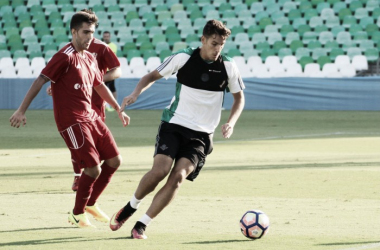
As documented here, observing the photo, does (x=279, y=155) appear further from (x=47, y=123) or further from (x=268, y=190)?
(x=47, y=123)

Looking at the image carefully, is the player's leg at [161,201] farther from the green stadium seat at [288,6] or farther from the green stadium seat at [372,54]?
the green stadium seat at [288,6]

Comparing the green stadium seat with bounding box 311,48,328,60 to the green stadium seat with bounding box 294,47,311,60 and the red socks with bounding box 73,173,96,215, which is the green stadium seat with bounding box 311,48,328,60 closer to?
the green stadium seat with bounding box 294,47,311,60

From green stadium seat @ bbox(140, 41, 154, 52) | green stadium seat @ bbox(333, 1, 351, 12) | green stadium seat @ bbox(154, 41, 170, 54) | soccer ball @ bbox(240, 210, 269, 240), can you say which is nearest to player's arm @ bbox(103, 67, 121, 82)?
A: soccer ball @ bbox(240, 210, 269, 240)

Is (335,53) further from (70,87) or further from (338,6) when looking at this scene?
(70,87)

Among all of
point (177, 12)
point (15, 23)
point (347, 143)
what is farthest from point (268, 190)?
point (15, 23)

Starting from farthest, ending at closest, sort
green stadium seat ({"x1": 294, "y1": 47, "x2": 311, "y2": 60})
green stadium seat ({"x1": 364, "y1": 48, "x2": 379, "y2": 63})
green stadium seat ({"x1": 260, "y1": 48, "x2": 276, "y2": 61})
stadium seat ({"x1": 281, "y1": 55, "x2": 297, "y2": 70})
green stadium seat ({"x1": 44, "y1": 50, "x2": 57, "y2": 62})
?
green stadium seat ({"x1": 44, "y1": 50, "x2": 57, "y2": 62}), green stadium seat ({"x1": 260, "y1": 48, "x2": 276, "y2": 61}), green stadium seat ({"x1": 294, "y1": 47, "x2": 311, "y2": 60}), green stadium seat ({"x1": 364, "y1": 48, "x2": 379, "y2": 63}), stadium seat ({"x1": 281, "y1": 55, "x2": 297, "y2": 70})

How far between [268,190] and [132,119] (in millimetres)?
13860

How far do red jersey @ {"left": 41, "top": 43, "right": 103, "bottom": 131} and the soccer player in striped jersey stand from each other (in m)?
0.63

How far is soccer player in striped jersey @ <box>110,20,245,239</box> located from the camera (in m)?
6.93

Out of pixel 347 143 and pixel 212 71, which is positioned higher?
pixel 212 71

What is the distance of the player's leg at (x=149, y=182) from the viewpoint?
683 cm

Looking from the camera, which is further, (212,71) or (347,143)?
(347,143)

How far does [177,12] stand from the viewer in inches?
1300

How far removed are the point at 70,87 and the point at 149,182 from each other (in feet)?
4.08
